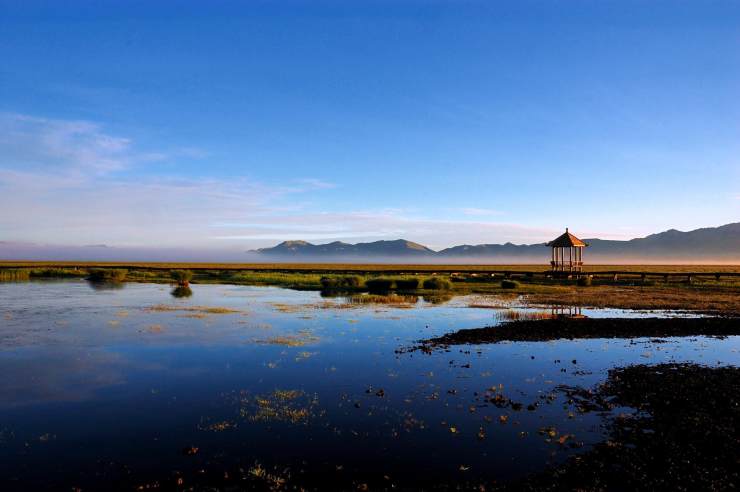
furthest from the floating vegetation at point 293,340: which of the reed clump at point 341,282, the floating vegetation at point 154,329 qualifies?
the reed clump at point 341,282

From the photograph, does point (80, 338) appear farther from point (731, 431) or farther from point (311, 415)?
point (731, 431)

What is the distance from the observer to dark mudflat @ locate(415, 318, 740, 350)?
26172 millimetres

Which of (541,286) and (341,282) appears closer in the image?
(541,286)

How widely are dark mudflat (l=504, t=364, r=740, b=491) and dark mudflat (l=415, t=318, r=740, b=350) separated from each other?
8.36 metres

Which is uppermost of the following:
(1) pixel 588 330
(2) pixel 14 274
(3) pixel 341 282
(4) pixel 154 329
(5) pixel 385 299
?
(2) pixel 14 274

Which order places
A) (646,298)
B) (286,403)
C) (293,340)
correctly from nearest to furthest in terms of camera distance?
(286,403), (293,340), (646,298)

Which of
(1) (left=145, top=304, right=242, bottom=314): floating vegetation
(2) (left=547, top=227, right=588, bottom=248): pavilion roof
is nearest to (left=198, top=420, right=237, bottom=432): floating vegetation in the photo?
(1) (left=145, top=304, right=242, bottom=314): floating vegetation

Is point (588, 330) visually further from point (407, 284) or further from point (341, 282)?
point (341, 282)

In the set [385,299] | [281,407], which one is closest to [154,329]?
[281,407]

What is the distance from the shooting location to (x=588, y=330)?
95.0ft

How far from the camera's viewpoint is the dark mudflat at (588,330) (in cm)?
2617

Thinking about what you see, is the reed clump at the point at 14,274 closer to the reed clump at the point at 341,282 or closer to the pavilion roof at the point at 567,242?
the reed clump at the point at 341,282

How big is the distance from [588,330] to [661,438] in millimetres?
17632

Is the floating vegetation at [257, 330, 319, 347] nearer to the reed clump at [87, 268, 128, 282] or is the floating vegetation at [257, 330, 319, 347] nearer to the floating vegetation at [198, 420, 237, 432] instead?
the floating vegetation at [198, 420, 237, 432]
